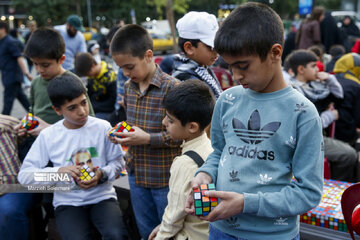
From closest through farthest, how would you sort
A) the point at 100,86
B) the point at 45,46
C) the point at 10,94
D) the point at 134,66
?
the point at 134,66, the point at 45,46, the point at 100,86, the point at 10,94

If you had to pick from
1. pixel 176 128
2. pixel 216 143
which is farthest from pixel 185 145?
pixel 216 143

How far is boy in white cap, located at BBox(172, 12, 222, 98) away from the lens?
8.63ft

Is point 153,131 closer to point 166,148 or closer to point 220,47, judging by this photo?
point 166,148

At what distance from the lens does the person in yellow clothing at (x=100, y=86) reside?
4.74m

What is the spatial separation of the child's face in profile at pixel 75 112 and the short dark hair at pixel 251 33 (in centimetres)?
155

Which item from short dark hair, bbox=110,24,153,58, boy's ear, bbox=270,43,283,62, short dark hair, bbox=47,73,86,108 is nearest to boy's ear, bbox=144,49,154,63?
short dark hair, bbox=110,24,153,58

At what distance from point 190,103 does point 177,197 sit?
53cm

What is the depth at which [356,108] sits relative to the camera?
13.4ft

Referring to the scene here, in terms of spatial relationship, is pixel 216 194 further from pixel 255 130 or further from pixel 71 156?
pixel 71 156

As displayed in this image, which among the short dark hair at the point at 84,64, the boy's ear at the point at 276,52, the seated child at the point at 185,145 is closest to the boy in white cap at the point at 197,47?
the seated child at the point at 185,145

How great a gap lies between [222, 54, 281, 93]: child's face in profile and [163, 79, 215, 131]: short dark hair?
681 mm

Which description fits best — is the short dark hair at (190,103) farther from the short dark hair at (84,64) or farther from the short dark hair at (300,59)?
the short dark hair at (84,64)

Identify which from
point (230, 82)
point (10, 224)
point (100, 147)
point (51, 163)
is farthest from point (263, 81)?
point (230, 82)

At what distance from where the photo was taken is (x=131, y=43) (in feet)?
8.05
